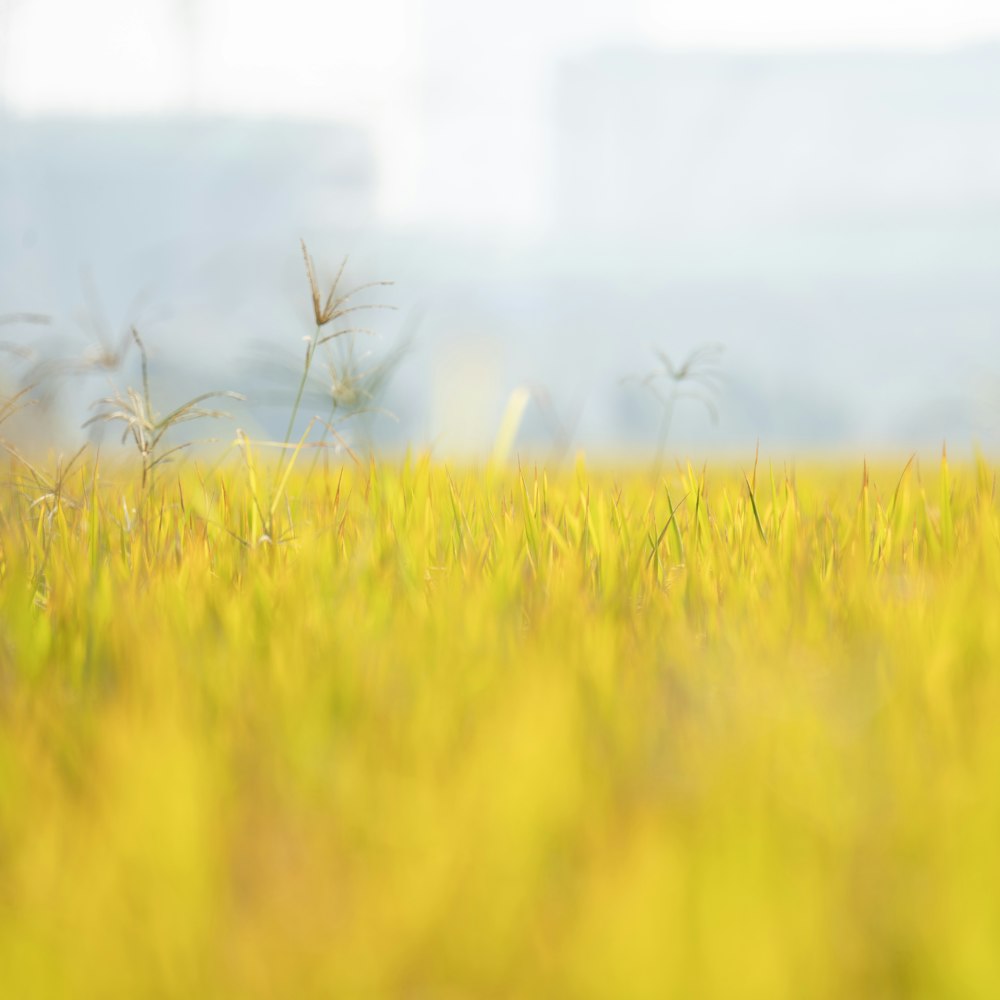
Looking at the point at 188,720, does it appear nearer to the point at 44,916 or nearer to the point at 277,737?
the point at 277,737

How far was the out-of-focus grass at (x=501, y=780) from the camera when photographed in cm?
75

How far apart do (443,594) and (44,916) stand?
853mm

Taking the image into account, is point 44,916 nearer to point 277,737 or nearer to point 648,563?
point 277,737

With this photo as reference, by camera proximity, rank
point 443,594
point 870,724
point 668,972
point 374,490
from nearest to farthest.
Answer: point 668,972 → point 870,724 → point 443,594 → point 374,490

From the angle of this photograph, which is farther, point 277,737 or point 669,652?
point 669,652

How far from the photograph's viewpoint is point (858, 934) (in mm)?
785

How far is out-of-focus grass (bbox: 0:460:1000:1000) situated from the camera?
0.75m

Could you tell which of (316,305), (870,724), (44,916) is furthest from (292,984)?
(316,305)

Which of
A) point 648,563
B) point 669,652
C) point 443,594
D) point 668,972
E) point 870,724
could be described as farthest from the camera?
point 648,563

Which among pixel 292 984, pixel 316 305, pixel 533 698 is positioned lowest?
pixel 292 984

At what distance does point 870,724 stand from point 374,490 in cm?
133

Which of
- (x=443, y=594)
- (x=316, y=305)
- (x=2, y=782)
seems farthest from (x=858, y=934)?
(x=316, y=305)

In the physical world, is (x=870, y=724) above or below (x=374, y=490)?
below

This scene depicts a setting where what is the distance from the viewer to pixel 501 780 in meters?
0.90
